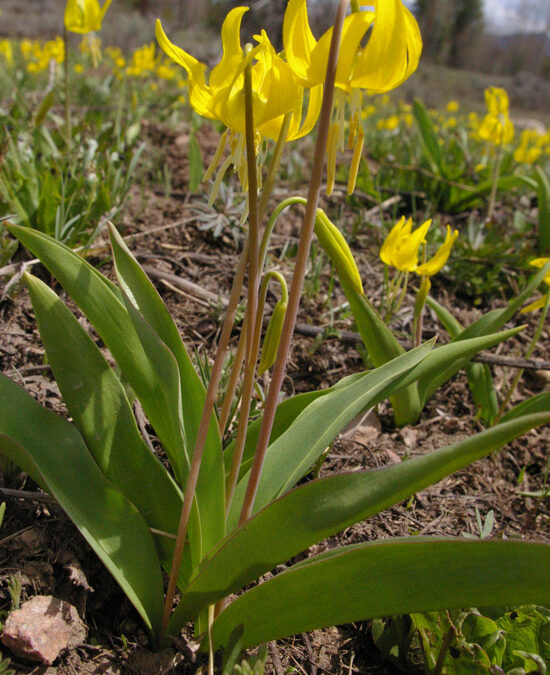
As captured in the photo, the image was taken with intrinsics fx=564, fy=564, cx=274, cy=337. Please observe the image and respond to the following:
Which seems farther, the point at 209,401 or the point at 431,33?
the point at 431,33

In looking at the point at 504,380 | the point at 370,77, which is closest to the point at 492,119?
the point at 504,380

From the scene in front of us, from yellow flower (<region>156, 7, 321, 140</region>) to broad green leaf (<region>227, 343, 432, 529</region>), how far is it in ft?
1.83

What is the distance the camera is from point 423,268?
192 cm

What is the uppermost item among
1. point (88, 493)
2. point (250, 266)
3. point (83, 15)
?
point (83, 15)

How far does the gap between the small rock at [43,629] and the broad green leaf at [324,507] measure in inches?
11.0

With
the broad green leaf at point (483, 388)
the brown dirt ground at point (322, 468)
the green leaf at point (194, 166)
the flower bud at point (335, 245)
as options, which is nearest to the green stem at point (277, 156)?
the flower bud at point (335, 245)

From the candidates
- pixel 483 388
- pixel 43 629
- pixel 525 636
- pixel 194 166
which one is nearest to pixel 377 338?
pixel 483 388

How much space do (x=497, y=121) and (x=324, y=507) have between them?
299 centimetres

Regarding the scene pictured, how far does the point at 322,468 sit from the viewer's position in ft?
5.59

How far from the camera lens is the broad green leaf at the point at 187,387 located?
1160 mm

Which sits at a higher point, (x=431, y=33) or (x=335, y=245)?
(x=431, y=33)

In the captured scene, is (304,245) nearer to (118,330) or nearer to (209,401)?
(209,401)

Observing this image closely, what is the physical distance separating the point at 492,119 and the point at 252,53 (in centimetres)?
282

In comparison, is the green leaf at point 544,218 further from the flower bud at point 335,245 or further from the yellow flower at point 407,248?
the flower bud at point 335,245
